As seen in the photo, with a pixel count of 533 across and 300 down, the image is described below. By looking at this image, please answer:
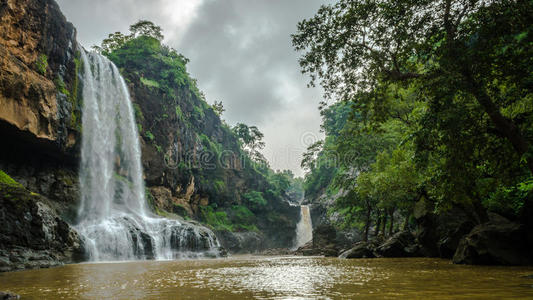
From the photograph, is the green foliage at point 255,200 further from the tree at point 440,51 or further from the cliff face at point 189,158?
the tree at point 440,51

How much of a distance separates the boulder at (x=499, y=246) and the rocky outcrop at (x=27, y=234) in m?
14.3

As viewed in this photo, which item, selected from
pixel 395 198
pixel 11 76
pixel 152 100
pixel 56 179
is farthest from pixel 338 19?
pixel 152 100

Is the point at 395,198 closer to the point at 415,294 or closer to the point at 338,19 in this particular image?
the point at 338,19

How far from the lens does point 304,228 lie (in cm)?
4572

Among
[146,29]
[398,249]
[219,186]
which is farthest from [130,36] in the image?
[398,249]

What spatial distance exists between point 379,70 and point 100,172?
22904 millimetres

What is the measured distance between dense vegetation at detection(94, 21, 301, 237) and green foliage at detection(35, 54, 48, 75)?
13.3 meters

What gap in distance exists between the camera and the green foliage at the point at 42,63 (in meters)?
18.9

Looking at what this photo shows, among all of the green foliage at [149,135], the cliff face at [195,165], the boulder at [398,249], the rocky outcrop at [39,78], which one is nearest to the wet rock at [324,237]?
the boulder at [398,249]

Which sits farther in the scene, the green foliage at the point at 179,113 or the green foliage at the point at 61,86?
the green foliage at the point at 179,113

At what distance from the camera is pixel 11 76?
16.5m

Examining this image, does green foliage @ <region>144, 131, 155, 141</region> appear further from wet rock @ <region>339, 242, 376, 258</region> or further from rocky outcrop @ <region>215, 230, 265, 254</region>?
wet rock @ <region>339, 242, 376, 258</region>

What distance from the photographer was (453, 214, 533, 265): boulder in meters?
→ 8.34

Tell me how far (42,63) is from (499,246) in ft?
78.3
